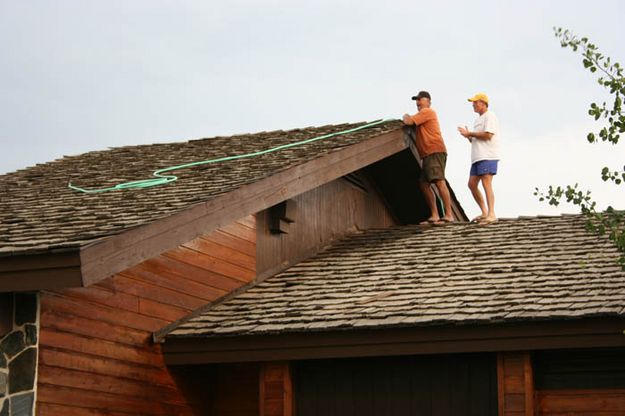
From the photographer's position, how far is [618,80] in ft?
23.5

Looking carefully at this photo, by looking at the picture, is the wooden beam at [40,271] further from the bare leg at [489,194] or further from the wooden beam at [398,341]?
the bare leg at [489,194]

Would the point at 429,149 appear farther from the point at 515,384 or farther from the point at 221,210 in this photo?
the point at 515,384

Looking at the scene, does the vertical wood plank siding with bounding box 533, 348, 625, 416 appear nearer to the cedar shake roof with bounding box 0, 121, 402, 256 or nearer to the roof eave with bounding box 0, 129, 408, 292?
the roof eave with bounding box 0, 129, 408, 292

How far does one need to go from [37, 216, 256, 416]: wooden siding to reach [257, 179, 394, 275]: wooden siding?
20.7 inches

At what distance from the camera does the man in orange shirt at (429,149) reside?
1355cm

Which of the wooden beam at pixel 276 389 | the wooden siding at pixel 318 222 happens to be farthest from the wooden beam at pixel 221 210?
the wooden beam at pixel 276 389

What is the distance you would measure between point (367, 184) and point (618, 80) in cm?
749

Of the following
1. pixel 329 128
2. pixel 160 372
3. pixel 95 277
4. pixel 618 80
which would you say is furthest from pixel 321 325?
pixel 329 128

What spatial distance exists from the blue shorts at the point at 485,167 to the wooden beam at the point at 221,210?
0.98 meters

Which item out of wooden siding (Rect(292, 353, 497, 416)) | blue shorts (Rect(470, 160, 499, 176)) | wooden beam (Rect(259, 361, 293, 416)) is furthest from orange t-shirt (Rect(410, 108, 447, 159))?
wooden beam (Rect(259, 361, 293, 416))

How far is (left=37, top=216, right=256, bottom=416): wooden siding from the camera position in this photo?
29.1 feet

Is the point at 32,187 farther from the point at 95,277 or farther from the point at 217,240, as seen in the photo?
the point at 95,277

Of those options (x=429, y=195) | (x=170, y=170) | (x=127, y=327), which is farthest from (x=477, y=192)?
(x=127, y=327)

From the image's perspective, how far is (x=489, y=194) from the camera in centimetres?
1326
